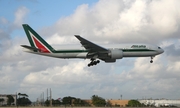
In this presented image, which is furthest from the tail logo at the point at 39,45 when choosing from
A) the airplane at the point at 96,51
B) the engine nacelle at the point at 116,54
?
the engine nacelle at the point at 116,54

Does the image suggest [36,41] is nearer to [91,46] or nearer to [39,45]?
[39,45]

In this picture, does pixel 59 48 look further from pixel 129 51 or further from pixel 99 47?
pixel 129 51

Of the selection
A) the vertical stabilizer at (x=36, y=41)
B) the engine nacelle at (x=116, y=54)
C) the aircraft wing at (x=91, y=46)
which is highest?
the vertical stabilizer at (x=36, y=41)

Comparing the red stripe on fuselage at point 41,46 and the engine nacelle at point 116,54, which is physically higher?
the red stripe on fuselage at point 41,46

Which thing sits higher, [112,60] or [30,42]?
[30,42]

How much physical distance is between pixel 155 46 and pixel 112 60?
9.67 meters

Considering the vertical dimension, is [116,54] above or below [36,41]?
below

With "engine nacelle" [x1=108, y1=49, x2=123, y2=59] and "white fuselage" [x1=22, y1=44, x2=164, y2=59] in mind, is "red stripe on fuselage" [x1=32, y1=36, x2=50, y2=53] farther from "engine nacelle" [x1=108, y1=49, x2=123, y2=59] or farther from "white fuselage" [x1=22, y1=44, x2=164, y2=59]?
"engine nacelle" [x1=108, y1=49, x2=123, y2=59]

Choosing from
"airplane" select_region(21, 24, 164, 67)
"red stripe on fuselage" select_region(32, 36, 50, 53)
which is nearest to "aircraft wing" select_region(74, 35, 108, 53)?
"airplane" select_region(21, 24, 164, 67)

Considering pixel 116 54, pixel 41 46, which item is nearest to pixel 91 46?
pixel 116 54

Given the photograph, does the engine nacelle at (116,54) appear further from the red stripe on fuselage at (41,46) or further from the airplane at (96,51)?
the red stripe on fuselage at (41,46)

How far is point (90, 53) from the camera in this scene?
217ft

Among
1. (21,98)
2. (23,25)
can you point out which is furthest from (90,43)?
(21,98)

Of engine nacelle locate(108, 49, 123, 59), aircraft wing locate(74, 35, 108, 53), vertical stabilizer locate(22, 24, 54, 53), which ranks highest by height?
vertical stabilizer locate(22, 24, 54, 53)
